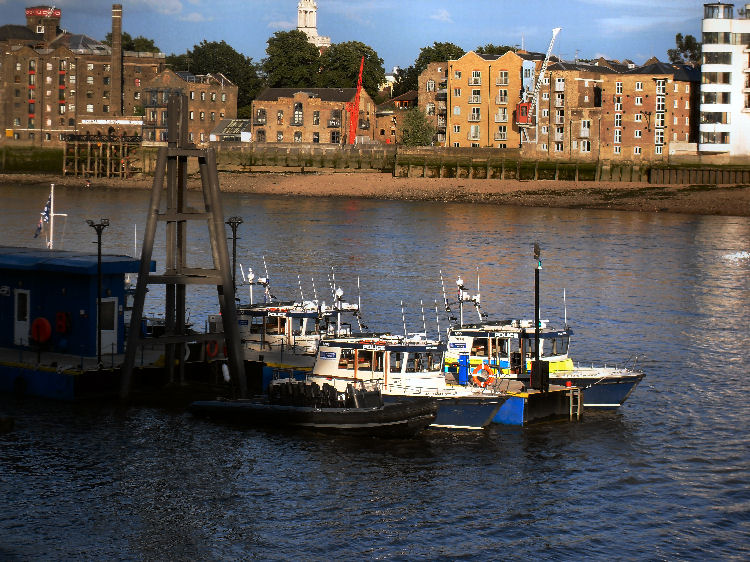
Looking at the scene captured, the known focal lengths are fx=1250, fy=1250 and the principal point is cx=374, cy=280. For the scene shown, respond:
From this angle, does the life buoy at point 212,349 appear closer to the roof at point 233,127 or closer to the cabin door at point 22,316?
the cabin door at point 22,316

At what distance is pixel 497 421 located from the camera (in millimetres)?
38594

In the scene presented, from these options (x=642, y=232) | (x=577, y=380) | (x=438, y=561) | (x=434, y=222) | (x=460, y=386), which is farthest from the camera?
(x=434, y=222)

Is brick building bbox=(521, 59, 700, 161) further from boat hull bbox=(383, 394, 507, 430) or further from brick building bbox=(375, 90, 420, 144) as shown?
boat hull bbox=(383, 394, 507, 430)

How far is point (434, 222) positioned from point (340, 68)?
3295 inches

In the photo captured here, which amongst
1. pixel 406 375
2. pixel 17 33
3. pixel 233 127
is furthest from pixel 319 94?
pixel 406 375

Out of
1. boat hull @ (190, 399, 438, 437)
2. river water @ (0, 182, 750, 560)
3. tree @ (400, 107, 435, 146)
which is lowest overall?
river water @ (0, 182, 750, 560)

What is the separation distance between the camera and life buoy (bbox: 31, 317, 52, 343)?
137ft

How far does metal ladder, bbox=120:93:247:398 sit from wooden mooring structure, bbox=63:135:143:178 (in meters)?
130

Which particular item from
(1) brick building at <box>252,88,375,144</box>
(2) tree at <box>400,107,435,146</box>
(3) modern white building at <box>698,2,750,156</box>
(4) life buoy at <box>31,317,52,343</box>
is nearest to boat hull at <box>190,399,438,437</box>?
(4) life buoy at <box>31,317,52,343</box>

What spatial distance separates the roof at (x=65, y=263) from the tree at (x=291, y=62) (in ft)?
485

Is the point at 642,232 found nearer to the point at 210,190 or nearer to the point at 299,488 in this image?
the point at 210,190

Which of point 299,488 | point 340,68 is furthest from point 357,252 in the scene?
point 340,68

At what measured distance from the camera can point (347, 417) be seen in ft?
119

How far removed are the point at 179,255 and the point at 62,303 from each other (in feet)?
14.1
